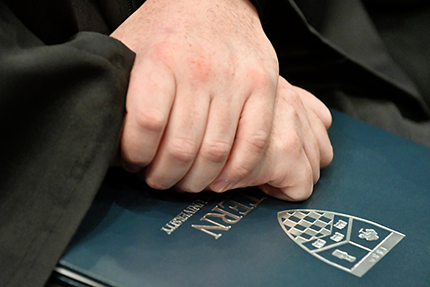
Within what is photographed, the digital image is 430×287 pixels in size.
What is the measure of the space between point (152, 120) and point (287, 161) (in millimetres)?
184

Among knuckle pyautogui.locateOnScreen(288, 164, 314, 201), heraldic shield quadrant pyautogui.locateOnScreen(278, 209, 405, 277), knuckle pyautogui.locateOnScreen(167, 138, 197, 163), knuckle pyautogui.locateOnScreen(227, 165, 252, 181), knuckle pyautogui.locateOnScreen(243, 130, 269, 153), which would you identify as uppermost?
knuckle pyautogui.locateOnScreen(167, 138, 197, 163)

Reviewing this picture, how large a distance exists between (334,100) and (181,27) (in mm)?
491

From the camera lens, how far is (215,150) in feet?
1.48

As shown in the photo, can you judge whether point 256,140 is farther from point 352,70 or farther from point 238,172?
point 352,70

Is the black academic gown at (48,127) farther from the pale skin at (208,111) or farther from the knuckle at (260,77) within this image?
the knuckle at (260,77)

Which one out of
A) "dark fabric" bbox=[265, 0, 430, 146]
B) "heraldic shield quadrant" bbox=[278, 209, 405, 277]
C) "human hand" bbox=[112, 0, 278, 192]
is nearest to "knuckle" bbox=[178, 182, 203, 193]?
"human hand" bbox=[112, 0, 278, 192]

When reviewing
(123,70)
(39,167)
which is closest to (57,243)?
(39,167)

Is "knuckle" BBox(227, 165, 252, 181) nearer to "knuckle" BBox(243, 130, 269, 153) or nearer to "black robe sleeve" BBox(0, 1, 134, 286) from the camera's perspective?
"knuckle" BBox(243, 130, 269, 153)

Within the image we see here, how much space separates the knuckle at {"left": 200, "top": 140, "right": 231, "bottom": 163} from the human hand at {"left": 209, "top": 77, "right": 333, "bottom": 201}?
3cm

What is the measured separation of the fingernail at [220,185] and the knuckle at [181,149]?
7 centimetres

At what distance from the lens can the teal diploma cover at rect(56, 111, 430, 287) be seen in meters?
0.41

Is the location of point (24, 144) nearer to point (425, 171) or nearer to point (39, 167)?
point (39, 167)

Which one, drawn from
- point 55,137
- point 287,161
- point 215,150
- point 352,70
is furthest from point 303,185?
point 352,70

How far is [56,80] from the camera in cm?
42
